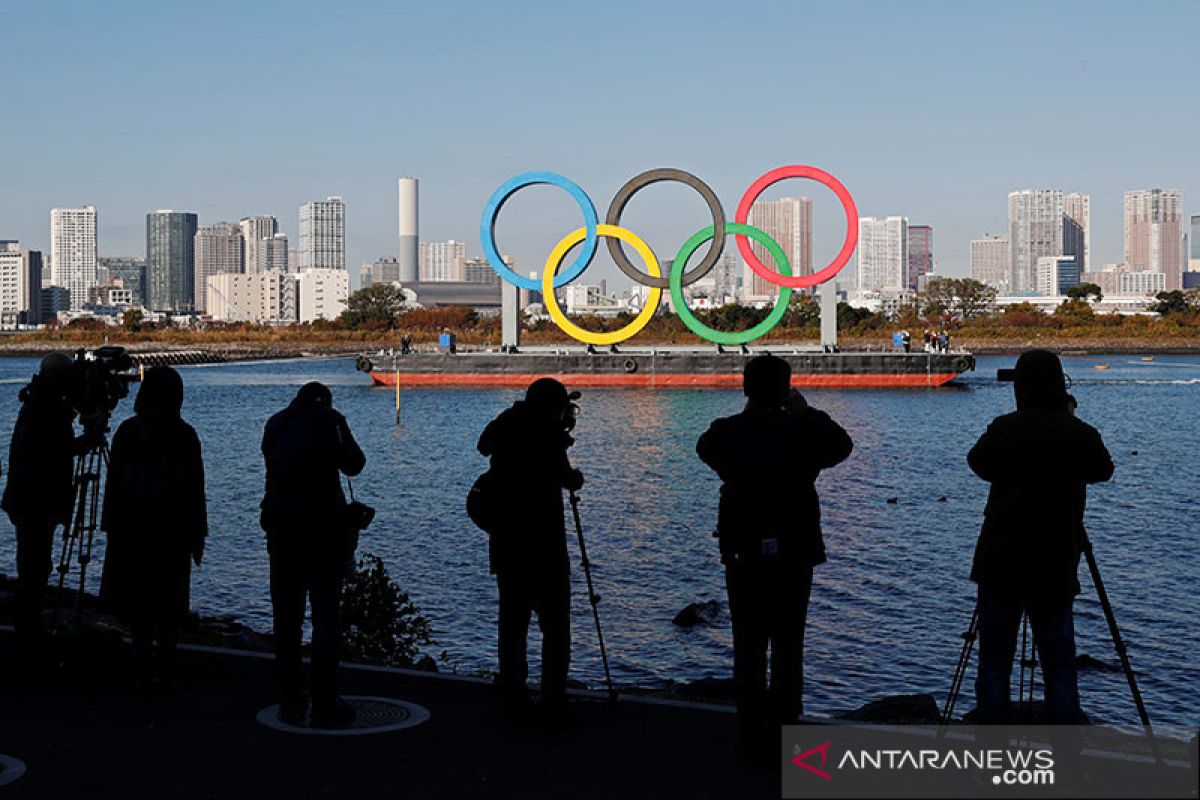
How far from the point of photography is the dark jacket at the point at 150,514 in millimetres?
8133

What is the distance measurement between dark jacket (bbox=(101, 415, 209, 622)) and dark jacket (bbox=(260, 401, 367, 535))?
74 cm

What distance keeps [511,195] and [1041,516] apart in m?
63.5

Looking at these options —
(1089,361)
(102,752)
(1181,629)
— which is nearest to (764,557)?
(102,752)

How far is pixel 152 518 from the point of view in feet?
26.8

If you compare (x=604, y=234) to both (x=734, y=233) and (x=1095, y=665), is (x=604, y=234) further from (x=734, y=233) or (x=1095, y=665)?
(x=1095, y=665)

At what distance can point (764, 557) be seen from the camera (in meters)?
6.87

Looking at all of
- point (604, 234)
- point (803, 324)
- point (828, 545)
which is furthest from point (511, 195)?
point (803, 324)

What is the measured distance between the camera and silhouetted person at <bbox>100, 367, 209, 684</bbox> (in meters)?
8.12

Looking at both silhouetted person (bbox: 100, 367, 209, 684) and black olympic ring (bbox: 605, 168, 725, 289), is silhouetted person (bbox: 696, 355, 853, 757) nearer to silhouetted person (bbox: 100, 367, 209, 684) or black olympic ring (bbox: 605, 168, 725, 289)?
silhouetted person (bbox: 100, 367, 209, 684)

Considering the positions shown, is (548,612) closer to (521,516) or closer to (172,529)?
(521,516)

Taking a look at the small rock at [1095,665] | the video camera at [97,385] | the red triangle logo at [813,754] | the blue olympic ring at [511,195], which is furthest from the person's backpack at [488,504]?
the blue olympic ring at [511,195]

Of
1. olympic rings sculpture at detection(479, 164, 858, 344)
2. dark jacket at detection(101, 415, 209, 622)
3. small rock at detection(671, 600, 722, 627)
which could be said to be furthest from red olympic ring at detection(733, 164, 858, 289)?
dark jacket at detection(101, 415, 209, 622)

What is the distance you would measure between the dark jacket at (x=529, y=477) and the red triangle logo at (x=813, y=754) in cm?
169

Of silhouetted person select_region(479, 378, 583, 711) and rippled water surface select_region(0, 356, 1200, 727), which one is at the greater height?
silhouetted person select_region(479, 378, 583, 711)
